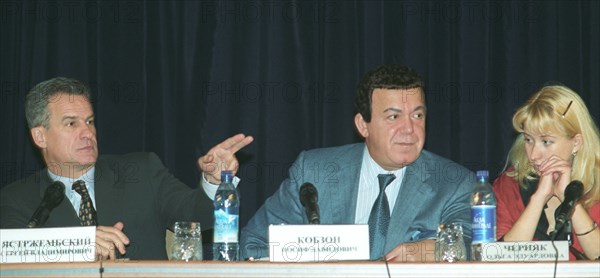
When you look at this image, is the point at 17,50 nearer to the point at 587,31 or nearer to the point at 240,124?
the point at 240,124

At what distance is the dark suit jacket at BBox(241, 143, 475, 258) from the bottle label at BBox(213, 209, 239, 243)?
1.26 ft

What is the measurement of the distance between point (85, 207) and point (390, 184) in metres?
1.28

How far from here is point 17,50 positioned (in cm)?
496

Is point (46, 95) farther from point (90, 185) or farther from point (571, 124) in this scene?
point (571, 124)

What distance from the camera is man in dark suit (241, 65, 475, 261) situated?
3396 millimetres

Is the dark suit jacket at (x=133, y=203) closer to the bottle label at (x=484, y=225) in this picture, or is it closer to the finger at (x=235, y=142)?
the finger at (x=235, y=142)

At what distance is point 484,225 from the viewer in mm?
2904

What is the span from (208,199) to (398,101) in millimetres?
891

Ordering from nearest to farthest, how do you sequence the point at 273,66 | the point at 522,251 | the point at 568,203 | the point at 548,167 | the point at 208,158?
the point at 522,251
the point at 568,203
the point at 208,158
the point at 548,167
the point at 273,66

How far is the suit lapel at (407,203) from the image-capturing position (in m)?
3.36

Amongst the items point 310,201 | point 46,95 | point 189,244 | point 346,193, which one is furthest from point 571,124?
point 46,95

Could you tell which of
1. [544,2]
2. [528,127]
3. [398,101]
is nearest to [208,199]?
[398,101]

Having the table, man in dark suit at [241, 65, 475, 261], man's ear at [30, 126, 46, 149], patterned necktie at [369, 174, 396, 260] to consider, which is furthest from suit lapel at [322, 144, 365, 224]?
man's ear at [30, 126, 46, 149]

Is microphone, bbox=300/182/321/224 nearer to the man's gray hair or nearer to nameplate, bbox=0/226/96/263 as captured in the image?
nameplate, bbox=0/226/96/263
